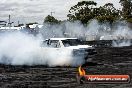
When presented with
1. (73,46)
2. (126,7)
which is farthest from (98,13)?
(73,46)

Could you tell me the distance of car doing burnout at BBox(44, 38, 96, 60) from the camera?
2184cm

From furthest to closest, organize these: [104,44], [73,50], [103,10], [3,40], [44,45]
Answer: [103,10] → [104,44] → [3,40] → [44,45] → [73,50]

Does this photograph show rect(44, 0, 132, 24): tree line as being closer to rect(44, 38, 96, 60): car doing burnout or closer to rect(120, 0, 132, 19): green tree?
rect(120, 0, 132, 19): green tree

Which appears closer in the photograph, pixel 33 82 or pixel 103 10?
pixel 33 82

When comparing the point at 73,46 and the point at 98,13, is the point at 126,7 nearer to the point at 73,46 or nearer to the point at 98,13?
the point at 98,13

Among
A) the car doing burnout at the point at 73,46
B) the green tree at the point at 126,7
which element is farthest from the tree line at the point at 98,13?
the car doing burnout at the point at 73,46

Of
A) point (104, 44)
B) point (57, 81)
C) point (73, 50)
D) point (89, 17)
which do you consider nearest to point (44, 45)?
point (73, 50)

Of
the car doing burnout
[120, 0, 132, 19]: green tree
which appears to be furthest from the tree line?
the car doing burnout

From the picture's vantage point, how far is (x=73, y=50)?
22.0 meters

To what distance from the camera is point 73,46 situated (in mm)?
22609

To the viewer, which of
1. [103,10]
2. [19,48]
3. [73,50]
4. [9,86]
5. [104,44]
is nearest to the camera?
[9,86]

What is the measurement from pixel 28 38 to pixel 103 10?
209 ft

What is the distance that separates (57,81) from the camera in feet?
51.5

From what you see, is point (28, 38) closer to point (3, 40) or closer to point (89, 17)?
point (3, 40)
